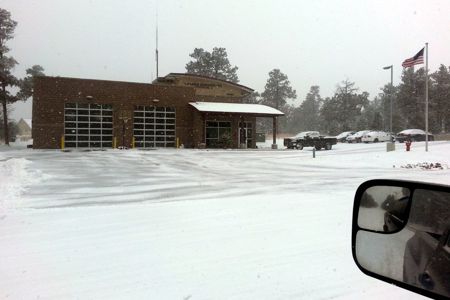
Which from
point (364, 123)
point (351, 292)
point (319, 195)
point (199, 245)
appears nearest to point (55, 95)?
point (319, 195)

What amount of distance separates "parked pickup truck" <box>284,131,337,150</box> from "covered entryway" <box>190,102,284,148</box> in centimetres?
295

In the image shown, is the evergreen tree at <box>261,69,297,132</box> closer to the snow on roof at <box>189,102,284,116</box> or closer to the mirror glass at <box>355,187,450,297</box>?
the snow on roof at <box>189,102,284,116</box>

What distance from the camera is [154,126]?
3909 centimetres

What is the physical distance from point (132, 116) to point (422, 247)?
3767cm

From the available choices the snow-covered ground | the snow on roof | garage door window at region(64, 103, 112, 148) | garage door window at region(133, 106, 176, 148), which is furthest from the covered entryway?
the snow-covered ground

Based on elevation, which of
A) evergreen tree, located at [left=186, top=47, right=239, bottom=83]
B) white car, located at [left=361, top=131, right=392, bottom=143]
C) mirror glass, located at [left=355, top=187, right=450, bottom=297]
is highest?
evergreen tree, located at [left=186, top=47, right=239, bottom=83]

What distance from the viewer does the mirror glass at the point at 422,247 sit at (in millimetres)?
1647

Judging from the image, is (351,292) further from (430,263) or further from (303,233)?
(430,263)

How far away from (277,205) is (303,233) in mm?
2727

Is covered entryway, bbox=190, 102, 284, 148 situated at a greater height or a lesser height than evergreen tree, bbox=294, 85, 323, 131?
lesser

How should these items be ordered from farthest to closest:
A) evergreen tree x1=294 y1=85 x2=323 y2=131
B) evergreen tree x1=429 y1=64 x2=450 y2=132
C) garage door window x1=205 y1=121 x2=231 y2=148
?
evergreen tree x1=294 y1=85 x2=323 y2=131
evergreen tree x1=429 y1=64 x2=450 y2=132
garage door window x1=205 y1=121 x2=231 y2=148

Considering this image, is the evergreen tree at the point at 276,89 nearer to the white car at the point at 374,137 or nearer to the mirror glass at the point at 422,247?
the white car at the point at 374,137

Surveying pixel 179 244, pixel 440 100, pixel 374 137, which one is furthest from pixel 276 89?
pixel 179 244

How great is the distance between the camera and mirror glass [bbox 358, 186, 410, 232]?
6.11ft
